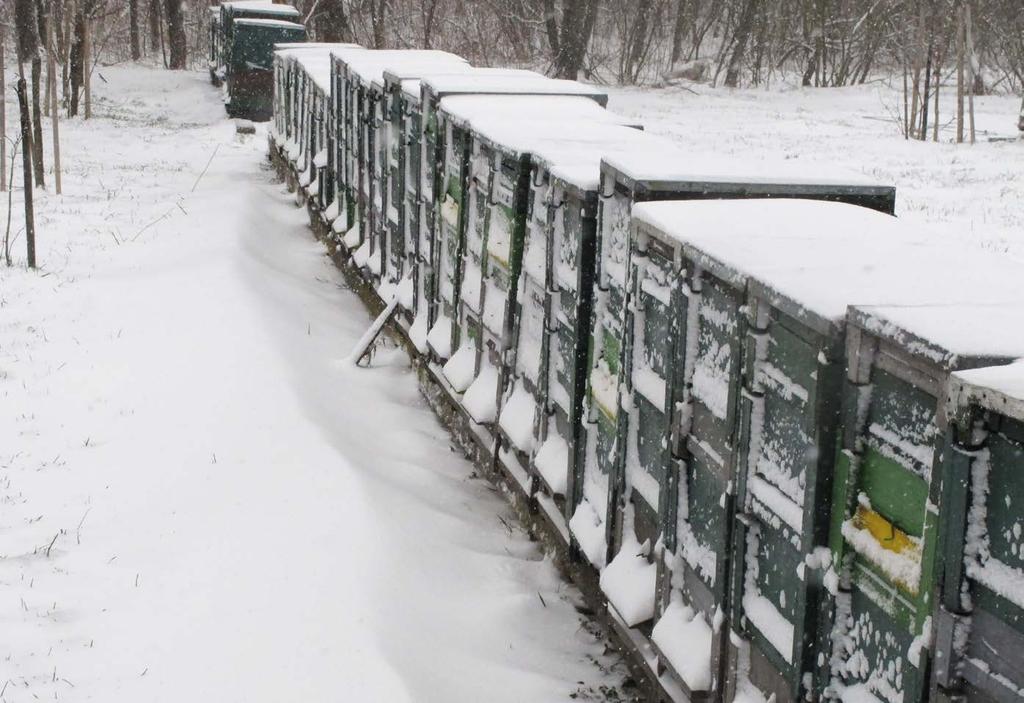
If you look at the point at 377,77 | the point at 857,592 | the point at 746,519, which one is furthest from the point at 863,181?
the point at 377,77

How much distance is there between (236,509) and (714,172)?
296 cm

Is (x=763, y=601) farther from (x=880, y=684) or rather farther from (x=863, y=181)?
(x=863, y=181)

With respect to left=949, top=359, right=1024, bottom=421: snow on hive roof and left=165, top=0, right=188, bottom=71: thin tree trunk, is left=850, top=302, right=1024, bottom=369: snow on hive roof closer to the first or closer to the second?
left=949, top=359, right=1024, bottom=421: snow on hive roof

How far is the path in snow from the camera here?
201 inches

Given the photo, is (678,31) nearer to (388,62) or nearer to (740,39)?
(740,39)

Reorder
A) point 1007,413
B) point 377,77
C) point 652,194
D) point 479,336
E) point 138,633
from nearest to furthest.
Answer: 1. point 1007,413
2. point 652,194
3. point 138,633
4. point 479,336
5. point 377,77

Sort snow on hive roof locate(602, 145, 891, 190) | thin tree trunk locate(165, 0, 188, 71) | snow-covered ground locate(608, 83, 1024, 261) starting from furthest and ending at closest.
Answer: thin tree trunk locate(165, 0, 188, 71), snow-covered ground locate(608, 83, 1024, 261), snow on hive roof locate(602, 145, 891, 190)

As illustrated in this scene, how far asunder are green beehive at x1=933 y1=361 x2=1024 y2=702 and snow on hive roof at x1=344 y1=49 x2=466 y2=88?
7.91 m

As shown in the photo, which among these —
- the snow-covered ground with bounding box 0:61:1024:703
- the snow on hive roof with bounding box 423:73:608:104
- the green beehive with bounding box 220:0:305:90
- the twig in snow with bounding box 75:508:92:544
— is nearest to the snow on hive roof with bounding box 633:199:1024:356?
the snow-covered ground with bounding box 0:61:1024:703

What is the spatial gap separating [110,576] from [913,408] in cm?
400

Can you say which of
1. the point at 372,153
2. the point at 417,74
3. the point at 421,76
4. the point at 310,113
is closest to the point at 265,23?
the point at 310,113

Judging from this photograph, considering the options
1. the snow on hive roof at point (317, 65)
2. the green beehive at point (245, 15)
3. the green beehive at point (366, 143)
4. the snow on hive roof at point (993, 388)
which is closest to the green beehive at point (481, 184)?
the green beehive at point (366, 143)

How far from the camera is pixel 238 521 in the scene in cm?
624

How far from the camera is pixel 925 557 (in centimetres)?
297
